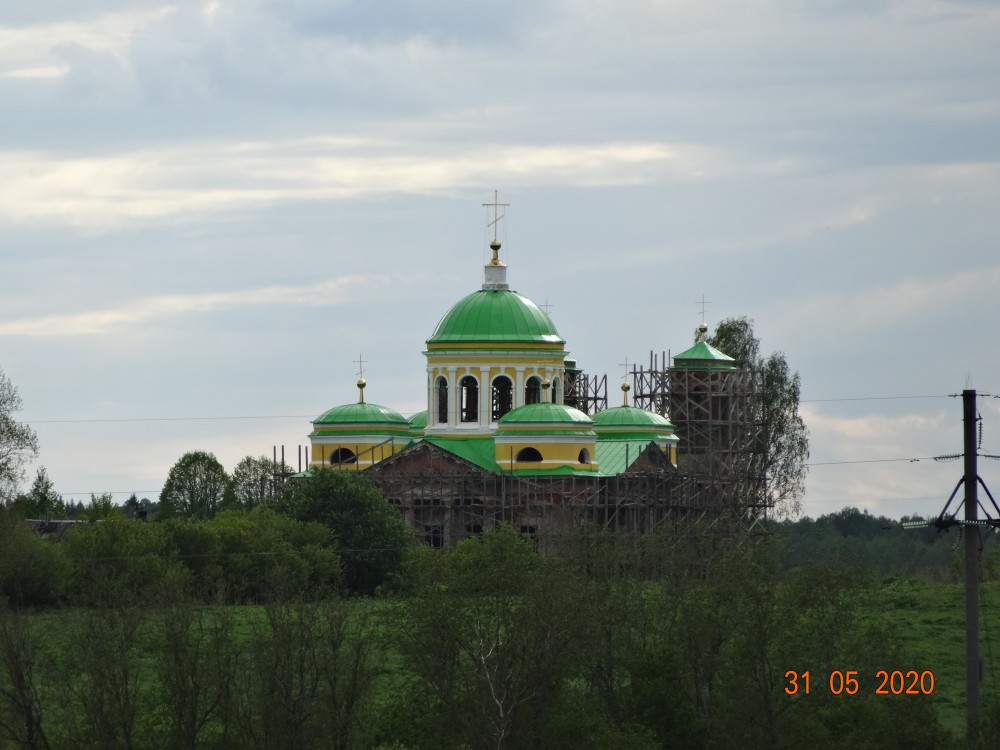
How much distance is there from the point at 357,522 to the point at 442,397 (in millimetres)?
9677

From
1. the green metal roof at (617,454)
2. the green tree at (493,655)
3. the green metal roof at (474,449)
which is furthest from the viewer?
the green metal roof at (617,454)

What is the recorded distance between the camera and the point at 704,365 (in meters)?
78.6

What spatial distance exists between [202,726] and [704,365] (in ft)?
128

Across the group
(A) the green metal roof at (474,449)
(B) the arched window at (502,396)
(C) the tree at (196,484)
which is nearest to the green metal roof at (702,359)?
(B) the arched window at (502,396)

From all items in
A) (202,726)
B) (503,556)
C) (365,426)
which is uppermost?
(365,426)

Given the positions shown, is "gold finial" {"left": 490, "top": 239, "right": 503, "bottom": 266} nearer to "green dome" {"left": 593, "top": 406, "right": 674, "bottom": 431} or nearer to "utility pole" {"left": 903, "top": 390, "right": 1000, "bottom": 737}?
"green dome" {"left": 593, "top": 406, "right": 674, "bottom": 431}

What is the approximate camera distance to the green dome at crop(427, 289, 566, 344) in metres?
71.1

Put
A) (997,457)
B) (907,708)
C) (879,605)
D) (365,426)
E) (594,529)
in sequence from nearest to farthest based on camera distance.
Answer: (997,457) < (907,708) < (879,605) < (594,529) < (365,426)

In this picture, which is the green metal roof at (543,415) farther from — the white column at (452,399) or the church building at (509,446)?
the white column at (452,399)

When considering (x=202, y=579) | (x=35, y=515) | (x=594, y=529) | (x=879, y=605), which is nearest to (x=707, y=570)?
(x=879, y=605)

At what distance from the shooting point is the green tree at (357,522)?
6266cm

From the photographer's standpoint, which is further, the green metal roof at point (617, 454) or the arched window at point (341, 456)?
the arched window at point (341, 456)

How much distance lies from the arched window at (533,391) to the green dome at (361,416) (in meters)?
3.94

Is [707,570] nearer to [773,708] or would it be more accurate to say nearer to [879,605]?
[879,605]
